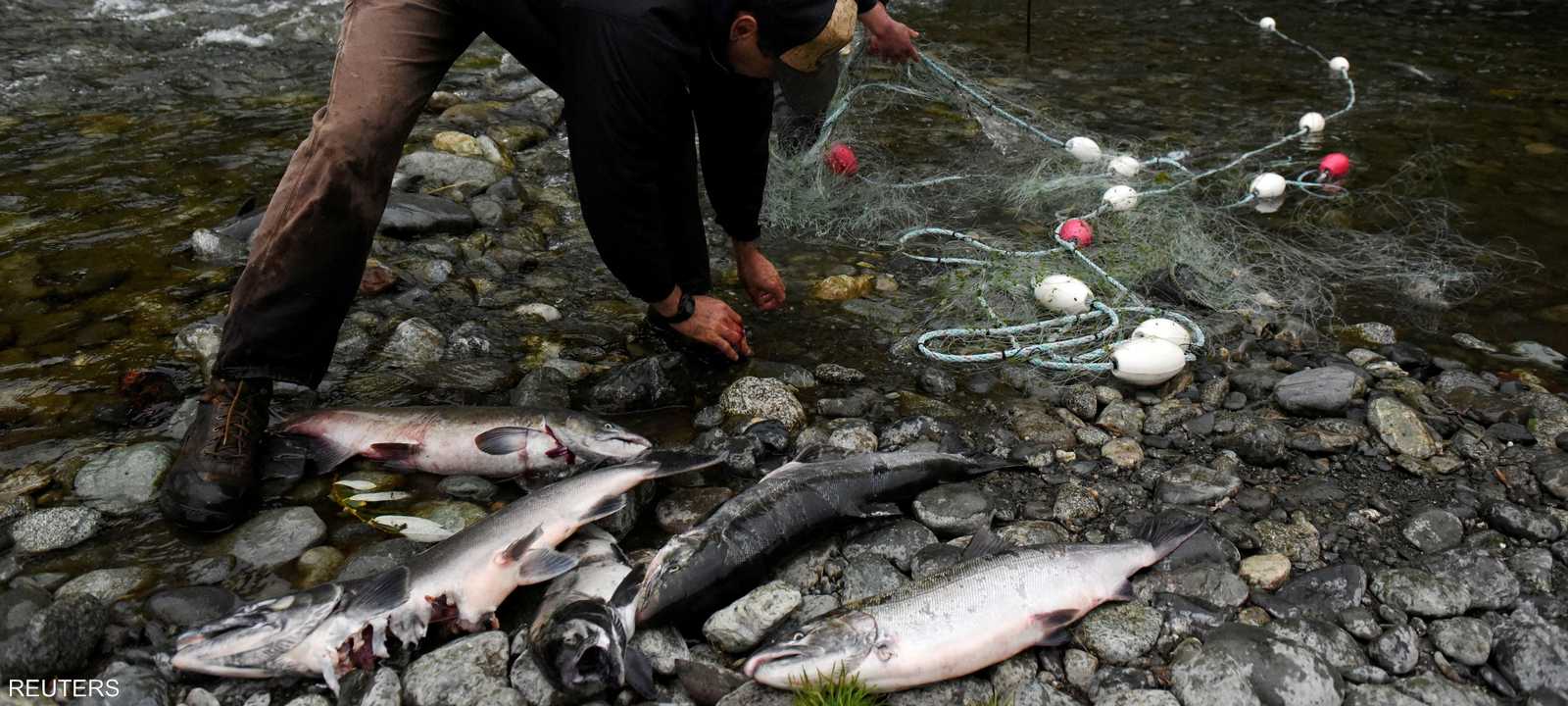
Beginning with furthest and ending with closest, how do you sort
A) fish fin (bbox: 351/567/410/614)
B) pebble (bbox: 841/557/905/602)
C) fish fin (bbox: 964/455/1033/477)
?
fish fin (bbox: 964/455/1033/477)
pebble (bbox: 841/557/905/602)
fish fin (bbox: 351/567/410/614)

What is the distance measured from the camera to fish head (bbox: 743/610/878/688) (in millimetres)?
2801

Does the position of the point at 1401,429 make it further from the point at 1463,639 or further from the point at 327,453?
the point at 327,453

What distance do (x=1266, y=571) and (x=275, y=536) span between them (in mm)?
3522

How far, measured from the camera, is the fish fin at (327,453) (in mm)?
3766

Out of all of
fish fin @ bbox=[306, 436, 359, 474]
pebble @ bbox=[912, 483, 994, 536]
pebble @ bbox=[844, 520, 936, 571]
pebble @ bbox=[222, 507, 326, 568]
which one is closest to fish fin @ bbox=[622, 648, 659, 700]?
pebble @ bbox=[844, 520, 936, 571]

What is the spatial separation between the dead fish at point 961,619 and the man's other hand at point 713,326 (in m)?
1.68

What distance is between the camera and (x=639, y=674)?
2838 mm

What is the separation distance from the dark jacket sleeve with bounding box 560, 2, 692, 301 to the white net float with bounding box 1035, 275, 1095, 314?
220 cm

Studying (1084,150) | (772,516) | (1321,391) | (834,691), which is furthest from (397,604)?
(1084,150)

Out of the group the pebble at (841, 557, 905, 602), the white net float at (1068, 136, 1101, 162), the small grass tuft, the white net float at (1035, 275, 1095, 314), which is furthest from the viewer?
the white net float at (1068, 136, 1101, 162)

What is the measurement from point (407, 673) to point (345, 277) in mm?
1555

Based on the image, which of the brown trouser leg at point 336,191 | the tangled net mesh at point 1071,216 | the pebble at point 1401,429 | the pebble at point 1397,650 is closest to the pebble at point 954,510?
the tangled net mesh at point 1071,216

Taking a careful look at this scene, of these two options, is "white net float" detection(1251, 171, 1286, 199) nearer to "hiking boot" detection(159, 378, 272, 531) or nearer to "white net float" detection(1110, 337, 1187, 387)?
"white net float" detection(1110, 337, 1187, 387)

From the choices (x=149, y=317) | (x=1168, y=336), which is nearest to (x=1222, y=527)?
(x=1168, y=336)
